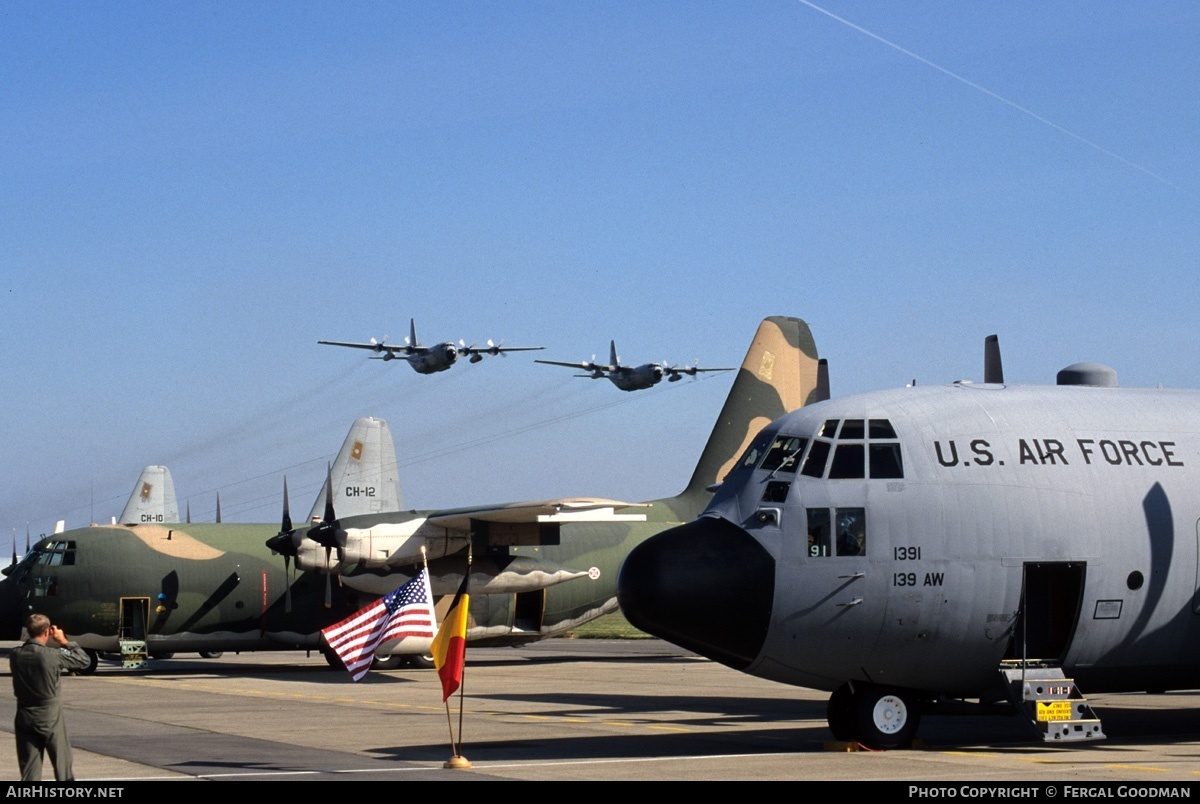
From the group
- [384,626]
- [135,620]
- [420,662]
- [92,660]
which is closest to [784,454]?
[384,626]

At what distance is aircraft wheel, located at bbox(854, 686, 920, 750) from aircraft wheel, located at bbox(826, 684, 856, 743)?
110mm

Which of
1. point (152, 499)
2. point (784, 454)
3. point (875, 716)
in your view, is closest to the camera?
point (875, 716)

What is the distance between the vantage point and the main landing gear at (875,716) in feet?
50.9

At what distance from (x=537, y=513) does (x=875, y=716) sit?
1561 centimetres

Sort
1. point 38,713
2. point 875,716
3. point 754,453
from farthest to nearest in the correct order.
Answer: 1. point 754,453
2. point 875,716
3. point 38,713

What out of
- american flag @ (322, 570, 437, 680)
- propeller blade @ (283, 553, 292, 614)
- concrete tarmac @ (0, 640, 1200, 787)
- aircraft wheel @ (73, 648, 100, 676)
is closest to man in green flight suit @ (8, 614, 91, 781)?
concrete tarmac @ (0, 640, 1200, 787)

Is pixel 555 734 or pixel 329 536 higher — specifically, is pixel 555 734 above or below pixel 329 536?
below

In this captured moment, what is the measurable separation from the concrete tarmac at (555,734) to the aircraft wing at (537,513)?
11.1 feet

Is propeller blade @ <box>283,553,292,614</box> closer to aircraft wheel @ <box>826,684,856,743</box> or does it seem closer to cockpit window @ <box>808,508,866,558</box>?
aircraft wheel @ <box>826,684,856,743</box>

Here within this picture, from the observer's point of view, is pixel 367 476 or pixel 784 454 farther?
pixel 367 476

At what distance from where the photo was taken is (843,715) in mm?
15734

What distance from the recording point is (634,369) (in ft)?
251

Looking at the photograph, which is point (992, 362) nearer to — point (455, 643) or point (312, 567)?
point (455, 643)

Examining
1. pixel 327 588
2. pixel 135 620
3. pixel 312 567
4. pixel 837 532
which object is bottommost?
pixel 135 620
